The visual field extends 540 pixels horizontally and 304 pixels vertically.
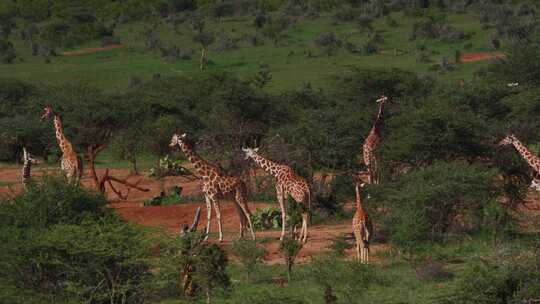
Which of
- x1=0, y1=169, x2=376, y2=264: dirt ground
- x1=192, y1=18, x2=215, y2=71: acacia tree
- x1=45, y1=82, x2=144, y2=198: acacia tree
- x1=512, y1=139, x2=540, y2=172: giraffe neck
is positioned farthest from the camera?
x1=192, y1=18, x2=215, y2=71: acacia tree

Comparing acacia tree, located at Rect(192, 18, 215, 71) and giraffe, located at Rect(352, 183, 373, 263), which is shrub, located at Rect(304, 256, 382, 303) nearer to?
giraffe, located at Rect(352, 183, 373, 263)

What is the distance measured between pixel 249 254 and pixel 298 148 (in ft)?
18.4

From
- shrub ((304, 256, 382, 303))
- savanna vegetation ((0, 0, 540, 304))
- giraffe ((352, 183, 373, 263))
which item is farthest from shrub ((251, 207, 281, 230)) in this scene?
shrub ((304, 256, 382, 303))

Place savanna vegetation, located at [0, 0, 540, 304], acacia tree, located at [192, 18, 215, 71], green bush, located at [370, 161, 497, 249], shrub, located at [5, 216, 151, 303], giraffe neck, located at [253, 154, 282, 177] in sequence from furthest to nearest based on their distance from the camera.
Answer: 1. acacia tree, located at [192, 18, 215, 71]
2. giraffe neck, located at [253, 154, 282, 177]
3. green bush, located at [370, 161, 497, 249]
4. savanna vegetation, located at [0, 0, 540, 304]
5. shrub, located at [5, 216, 151, 303]

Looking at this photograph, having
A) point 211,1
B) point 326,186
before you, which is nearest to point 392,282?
point 326,186

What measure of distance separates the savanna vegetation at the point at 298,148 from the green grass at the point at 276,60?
→ 0.15 metres

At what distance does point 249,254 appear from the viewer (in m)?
14.8

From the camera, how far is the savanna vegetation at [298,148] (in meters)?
11.8

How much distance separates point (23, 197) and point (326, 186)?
6.74 m

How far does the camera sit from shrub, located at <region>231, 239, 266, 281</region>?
14727 mm

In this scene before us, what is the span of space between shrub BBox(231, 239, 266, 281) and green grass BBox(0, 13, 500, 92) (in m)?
24.8

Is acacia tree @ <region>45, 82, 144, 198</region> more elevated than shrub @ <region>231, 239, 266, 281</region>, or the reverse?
shrub @ <region>231, 239, 266, 281</region>

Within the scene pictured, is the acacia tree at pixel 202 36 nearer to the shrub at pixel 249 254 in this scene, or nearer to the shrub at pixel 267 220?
the shrub at pixel 267 220

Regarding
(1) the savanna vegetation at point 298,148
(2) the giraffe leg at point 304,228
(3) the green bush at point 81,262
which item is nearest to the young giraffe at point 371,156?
(1) the savanna vegetation at point 298,148
